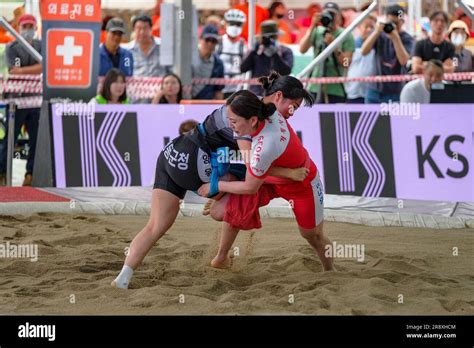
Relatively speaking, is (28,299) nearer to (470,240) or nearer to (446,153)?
(470,240)

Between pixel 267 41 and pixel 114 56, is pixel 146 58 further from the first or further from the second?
pixel 267 41

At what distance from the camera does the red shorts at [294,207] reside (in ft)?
23.7

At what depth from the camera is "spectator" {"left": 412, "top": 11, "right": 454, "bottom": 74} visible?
43.4ft

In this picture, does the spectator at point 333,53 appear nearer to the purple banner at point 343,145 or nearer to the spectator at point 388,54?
the spectator at point 388,54

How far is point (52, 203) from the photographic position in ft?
34.0

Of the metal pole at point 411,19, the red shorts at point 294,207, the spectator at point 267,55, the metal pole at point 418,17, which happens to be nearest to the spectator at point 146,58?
the spectator at point 267,55

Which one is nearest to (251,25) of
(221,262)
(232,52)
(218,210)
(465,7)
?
(232,52)

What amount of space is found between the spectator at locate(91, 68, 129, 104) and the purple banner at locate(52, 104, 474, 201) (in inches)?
21.0

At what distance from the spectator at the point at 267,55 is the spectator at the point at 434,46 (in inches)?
62.3

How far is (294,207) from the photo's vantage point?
7.29 m

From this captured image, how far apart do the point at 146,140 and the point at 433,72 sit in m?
3.31

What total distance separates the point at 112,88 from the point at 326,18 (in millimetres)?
2868

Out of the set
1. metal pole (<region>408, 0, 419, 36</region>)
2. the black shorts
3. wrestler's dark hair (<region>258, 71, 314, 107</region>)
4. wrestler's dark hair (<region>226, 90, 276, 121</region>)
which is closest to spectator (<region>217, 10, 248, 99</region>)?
metal pole (<region>408, 0, 419, 36</region>)
